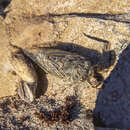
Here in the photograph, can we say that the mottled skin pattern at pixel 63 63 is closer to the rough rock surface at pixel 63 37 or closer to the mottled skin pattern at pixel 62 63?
the mottled skin pattern at pixel 62 63

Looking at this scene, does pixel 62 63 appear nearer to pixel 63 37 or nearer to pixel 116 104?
pixel 63 37

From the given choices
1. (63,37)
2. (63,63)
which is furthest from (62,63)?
(63,37)

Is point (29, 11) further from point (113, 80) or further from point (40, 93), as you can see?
point (113, 80)

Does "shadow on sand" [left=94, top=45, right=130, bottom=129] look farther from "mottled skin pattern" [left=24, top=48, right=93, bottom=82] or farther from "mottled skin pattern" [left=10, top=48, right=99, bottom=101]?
"mottled skin pattern" [left=24, top=48, right=93, bottom=82]

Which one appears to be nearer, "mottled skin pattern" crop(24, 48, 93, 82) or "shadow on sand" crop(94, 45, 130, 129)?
"mottled skin pattern" crop(24, 48, 93, 82)

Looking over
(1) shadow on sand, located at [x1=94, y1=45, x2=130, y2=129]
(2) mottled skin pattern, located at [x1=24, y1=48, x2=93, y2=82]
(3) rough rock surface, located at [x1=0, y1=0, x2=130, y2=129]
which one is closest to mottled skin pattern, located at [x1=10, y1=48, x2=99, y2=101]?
(2) mottled skin pattern, located at [x1=24, y1=48, x2=93, y2=82]

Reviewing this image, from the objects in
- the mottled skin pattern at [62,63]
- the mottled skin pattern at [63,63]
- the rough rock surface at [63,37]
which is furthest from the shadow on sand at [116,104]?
the mottled skin pattern at [63,63]

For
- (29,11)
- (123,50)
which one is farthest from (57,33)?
(123,50)
